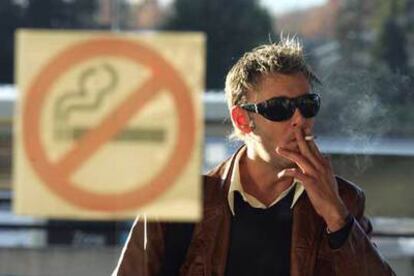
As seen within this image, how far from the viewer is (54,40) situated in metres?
1.90

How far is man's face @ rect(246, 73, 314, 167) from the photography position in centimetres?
173

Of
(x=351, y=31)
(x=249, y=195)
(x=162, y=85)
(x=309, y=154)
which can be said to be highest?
(x=351, y=31)

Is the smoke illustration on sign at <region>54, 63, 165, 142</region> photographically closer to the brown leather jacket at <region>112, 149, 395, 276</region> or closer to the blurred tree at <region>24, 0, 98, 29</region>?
the brown leather jacket at <region>112, 149, 395, 276</region>

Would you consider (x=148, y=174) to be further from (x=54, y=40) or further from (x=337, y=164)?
(x=337, y=164)

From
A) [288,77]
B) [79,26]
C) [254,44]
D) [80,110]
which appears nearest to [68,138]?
[80,110]

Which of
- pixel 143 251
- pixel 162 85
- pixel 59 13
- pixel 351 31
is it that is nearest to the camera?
pixel 143 251

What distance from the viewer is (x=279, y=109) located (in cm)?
174

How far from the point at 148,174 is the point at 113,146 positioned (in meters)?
0.10

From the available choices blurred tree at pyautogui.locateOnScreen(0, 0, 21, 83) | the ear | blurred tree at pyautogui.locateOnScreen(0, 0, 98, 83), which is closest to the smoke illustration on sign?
the ear

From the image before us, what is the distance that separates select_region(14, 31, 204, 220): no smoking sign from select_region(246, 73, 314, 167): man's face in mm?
162

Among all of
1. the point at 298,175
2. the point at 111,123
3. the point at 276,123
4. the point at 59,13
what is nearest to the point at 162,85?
the point at 111,123

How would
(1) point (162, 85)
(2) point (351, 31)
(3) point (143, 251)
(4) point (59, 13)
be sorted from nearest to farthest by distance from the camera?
(3) point (143, 251) < (1) point (162, 85) < (4) point (59, 13) < (2) point (351, 31)

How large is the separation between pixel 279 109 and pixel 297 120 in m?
0.04

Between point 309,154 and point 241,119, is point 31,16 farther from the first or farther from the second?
point 309,154
